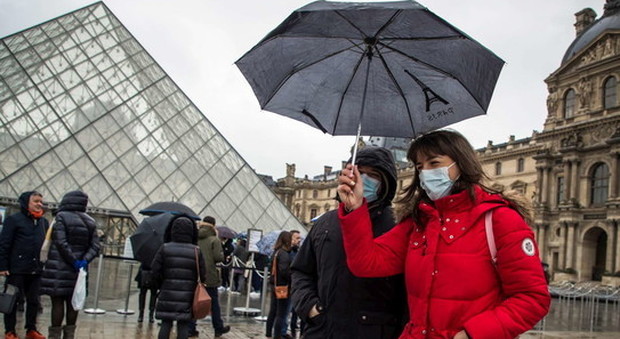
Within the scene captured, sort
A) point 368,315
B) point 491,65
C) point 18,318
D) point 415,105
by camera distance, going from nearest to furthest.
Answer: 1. point 368,315
2. point 491,65
3. point 415,105
4. point 18,318

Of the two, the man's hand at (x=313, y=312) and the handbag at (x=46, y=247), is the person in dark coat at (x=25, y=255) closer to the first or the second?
the handbag at (x=46, y=247)

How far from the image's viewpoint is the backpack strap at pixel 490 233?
6.42 ft

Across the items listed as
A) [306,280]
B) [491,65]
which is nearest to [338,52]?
[491,65]

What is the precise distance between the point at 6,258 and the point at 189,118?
55.5ft

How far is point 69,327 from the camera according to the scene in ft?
19.9

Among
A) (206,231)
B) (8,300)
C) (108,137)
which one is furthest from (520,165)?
(8,300)

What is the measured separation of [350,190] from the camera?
2.31 meters

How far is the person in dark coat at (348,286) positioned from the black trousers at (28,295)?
3973 mm

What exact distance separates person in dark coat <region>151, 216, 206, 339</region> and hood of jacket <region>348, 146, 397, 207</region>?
9.56 ft

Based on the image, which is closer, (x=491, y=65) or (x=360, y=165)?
(x=360, y=165)

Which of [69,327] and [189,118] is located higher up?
[189,118]

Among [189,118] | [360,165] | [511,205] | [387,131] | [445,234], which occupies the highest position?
[189,118]

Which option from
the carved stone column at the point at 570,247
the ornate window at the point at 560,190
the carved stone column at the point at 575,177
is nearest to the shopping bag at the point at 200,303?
the carved stone column at the point at 570,247

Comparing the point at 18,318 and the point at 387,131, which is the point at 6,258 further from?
the point at 387,131
